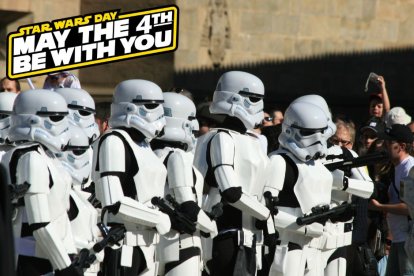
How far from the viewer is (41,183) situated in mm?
9023

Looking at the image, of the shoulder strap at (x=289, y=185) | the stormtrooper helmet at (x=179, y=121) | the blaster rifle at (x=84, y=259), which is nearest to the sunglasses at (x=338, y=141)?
the shoulder strap at (x=289, y=185)

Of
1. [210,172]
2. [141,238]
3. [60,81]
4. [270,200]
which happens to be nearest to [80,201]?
[141,238]

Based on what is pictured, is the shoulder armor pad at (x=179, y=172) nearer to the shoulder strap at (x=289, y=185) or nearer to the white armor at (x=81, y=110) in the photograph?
the white armor at (x=81, y=110)

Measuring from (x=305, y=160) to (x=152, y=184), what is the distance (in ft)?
6.04

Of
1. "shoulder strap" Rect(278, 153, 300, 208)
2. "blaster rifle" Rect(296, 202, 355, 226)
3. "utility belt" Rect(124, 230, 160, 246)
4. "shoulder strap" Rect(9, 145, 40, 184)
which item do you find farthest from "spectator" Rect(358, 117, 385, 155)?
"shoulder strap" Rect(9, 145, 40, 184)

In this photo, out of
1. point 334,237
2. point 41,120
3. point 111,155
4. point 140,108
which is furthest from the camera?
point 334,237

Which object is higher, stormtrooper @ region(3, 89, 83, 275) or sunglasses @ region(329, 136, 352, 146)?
stormtrooper @ region(3, 89, 83, 275)

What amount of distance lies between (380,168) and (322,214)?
2411 millimetres

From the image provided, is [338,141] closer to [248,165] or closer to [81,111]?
[248,165]

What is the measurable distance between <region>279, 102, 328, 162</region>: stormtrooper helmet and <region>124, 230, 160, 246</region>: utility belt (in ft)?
5.81

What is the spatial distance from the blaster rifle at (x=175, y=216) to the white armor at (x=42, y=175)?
3.34 feet

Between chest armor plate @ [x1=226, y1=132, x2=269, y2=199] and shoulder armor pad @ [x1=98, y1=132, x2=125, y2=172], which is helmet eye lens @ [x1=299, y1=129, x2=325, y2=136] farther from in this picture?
shoulder armor pad @ [x1=98, y1=132, x2=125, y2=172]

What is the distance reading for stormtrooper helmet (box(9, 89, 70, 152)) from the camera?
30.8 ft

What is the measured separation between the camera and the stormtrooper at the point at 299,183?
1162 centimetres
